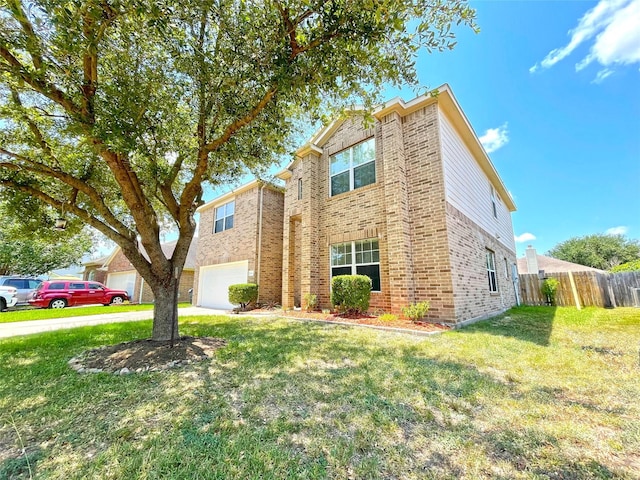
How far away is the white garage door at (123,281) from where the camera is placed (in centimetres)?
2125

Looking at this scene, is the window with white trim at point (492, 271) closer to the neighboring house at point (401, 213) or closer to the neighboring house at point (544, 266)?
the neighboring house at point (401, 213)

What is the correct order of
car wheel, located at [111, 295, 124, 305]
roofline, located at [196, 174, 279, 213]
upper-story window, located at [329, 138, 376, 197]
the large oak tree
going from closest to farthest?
the large oak tree → upper-story window, located at [329, 138, 376, 197] → roofline, located at [196, 174, 279, 213] → car wheel, located at [111, 295, 124, 305]

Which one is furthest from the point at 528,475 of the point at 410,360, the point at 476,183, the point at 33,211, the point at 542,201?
the point at 542,201

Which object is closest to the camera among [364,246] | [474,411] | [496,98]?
[474,411]

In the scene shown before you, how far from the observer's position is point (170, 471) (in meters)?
1.88

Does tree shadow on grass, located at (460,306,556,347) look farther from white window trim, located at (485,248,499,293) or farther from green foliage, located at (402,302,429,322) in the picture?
white window trim, located at (485,248,499,293)

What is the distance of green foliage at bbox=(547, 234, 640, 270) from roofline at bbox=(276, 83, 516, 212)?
3286 cm

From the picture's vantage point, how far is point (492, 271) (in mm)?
11609

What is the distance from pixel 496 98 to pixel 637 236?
133 ft

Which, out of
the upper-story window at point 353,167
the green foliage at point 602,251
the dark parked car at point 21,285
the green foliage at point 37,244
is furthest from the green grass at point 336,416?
the green foliage at point 602,251

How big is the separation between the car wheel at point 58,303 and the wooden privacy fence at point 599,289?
26.6m

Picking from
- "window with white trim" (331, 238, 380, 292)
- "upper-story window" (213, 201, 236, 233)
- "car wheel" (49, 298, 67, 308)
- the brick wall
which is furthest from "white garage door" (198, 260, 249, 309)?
the brick wall

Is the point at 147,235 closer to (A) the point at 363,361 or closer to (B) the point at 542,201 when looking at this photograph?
(A) the point at 363,361

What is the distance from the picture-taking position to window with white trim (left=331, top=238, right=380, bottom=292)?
28.5 ft
